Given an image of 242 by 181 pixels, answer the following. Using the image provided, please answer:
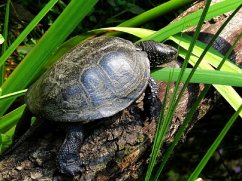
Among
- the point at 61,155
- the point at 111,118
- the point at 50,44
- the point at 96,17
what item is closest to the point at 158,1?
the point at 96,17

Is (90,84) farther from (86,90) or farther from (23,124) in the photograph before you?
(23,124)

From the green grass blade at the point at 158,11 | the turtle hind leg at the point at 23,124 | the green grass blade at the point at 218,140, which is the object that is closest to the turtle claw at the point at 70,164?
the turtle hind leg at the point at 23,124

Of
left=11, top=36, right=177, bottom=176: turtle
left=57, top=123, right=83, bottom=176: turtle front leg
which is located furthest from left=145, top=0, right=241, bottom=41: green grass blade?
left=57, top=123, right=83, bottom=176: turtle front leg

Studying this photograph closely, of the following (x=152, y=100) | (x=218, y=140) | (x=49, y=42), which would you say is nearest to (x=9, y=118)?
(x=49, y=42)

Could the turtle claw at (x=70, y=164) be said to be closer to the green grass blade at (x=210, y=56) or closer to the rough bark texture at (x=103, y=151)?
the rough bark texture at (x=103, y=151)

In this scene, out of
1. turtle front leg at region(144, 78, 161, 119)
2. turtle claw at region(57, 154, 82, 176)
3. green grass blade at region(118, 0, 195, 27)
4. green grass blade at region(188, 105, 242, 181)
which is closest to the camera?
green grass blade at region(188, 105, 242, 181)

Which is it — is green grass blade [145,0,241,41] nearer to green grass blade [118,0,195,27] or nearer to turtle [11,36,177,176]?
turtle [11,36,177,176]

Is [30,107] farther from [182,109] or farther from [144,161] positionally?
[182,109]
